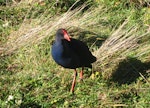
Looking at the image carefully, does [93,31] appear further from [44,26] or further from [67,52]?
[67,52]

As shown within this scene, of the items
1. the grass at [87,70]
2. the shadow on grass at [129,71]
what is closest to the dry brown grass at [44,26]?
the grass at [87,70]

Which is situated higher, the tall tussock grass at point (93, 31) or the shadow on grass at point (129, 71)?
the tall tussock grass at point (93, 31)

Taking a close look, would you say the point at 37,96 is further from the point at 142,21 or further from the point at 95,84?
the point at 142,21

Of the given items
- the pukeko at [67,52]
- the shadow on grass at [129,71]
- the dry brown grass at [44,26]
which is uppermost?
the dry brown grass at [44,26]

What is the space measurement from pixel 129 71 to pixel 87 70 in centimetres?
63

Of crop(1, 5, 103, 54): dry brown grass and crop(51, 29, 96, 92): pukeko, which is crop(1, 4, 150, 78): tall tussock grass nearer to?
crop(1, 5, 103, 54): dry brown grass

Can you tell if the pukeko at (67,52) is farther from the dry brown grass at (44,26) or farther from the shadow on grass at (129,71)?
the dry brown grass at (44,26)

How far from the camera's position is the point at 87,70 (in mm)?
6066

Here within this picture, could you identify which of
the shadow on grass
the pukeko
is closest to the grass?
the shadow on grass

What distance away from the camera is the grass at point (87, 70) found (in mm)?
5398

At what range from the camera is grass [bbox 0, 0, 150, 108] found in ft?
17.7

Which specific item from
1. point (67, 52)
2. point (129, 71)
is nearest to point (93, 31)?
point (129, 71)

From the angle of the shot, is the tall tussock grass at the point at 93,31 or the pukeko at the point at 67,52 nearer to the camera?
the pukeko at the point at 67,52

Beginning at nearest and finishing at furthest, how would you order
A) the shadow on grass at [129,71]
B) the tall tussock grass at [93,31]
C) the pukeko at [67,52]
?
the pukeko at [67,52]
the shadow on grass at [129,71]
the tall tussock grass at [93,31]
